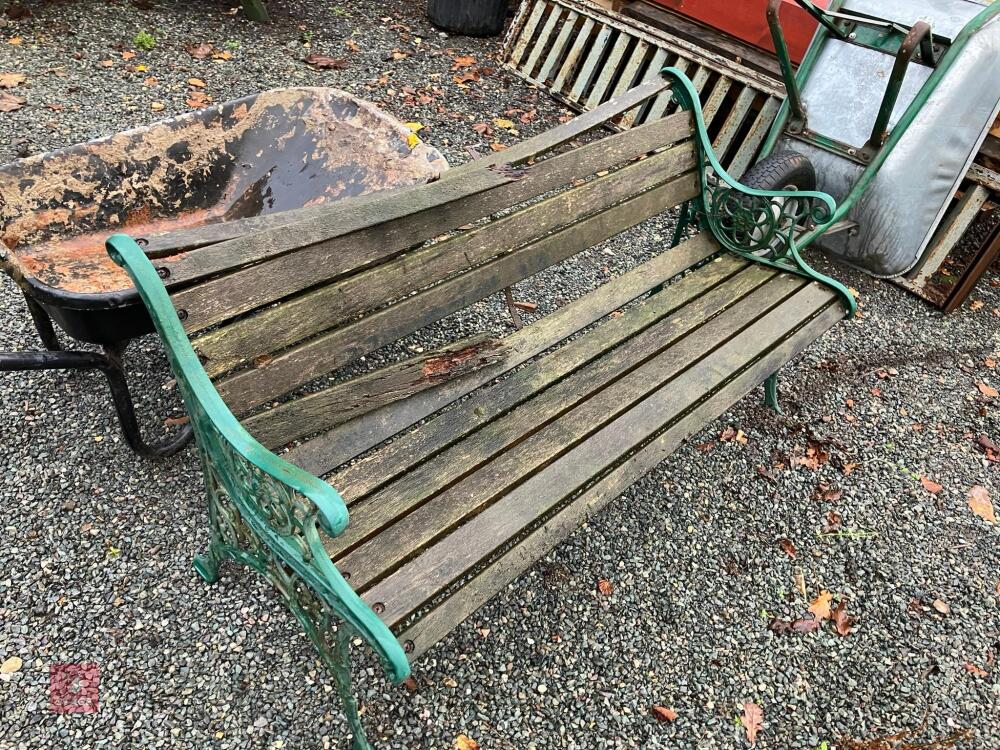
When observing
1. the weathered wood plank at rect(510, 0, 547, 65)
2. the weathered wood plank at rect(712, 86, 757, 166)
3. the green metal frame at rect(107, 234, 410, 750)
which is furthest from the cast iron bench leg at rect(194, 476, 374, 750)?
the weathered wood plank at rect(510, 0, 547, 65)

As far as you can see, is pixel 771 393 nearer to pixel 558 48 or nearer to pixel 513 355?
pixel 513 355

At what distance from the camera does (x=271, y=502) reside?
161 cm

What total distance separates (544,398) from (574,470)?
0.32 metres

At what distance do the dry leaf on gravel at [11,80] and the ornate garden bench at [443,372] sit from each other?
3.80 meters

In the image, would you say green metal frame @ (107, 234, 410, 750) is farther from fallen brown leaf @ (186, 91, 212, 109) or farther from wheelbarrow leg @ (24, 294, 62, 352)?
fallen brown leaf @ (186, 91, 212, 109)

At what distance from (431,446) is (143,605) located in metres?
1.15

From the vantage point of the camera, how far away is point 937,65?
11.6 ft

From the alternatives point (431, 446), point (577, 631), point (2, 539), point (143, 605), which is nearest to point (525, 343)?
point (431, 446)

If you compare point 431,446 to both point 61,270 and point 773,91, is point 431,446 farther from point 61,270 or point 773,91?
point 773,91

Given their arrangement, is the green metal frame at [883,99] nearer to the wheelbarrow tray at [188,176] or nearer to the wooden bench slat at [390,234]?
the wooden bench slat at [390,234]

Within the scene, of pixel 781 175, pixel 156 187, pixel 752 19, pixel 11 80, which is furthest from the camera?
pixel 752 19

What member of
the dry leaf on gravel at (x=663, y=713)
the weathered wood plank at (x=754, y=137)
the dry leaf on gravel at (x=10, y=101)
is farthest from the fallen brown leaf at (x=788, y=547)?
the dry leaf on gravel at (x=10, y=101)

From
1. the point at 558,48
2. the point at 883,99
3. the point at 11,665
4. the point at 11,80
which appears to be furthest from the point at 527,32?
the point at 11,665

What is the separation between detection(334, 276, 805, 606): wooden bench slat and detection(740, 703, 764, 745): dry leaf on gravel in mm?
983
